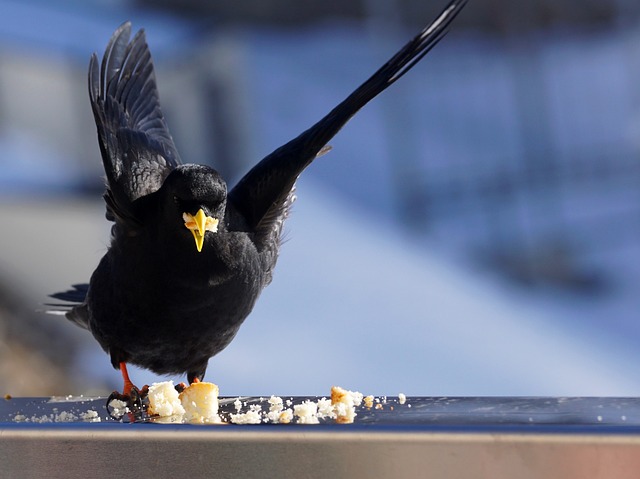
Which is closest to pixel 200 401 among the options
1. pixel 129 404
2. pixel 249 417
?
pixel 249 417

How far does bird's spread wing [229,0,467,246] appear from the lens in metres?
1.98

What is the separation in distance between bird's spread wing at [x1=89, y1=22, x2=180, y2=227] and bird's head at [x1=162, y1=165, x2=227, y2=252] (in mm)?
151

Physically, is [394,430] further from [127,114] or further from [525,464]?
[127,114]

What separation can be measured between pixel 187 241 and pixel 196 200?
115mm

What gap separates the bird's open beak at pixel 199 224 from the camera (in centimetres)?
185

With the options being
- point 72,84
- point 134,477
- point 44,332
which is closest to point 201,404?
point 134,477

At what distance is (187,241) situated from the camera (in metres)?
1.93

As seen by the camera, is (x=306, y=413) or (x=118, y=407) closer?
(x=306, y=413)

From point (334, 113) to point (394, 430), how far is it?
1.13 m

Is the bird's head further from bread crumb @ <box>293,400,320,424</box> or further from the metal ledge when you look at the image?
the metal ledge

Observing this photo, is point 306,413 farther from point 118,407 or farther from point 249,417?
point 118,407

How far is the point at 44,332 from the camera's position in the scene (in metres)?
4.84

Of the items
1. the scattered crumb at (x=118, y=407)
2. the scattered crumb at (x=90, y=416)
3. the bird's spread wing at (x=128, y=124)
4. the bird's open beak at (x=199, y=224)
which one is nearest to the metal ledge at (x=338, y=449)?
the scattered crumb at (x=90, y=416)

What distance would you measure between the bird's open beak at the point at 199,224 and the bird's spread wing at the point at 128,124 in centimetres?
20
